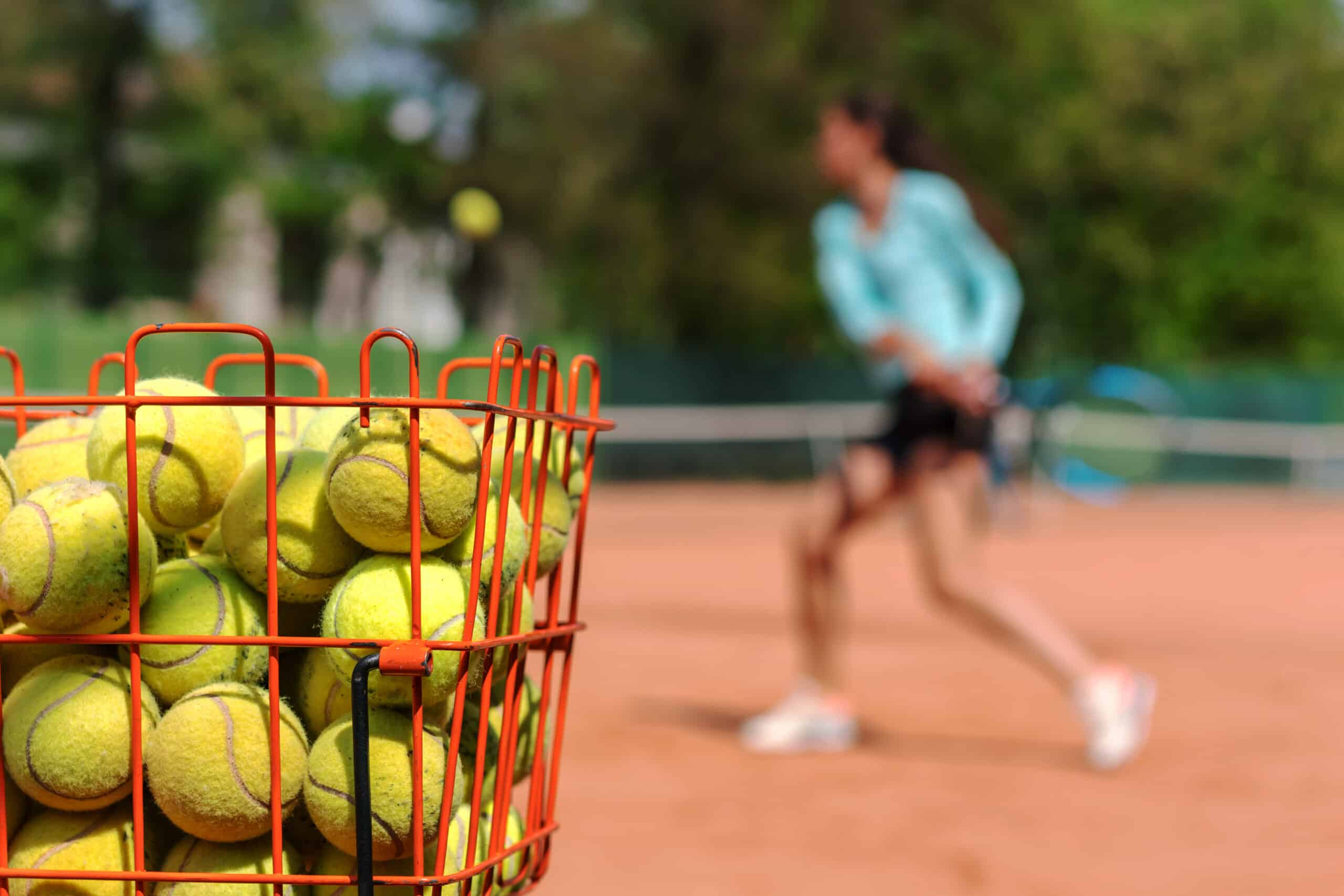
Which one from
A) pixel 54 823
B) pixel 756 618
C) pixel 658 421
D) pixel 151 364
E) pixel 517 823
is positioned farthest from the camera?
pixel 658 421

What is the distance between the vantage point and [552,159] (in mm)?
29953

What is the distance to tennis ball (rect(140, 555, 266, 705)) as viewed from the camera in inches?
66.2

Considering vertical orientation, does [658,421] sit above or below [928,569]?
below

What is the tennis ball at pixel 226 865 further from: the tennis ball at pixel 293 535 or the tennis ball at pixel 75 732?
the tennis ball at pixel 293 535

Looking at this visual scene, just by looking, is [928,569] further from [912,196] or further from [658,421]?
[658,421]

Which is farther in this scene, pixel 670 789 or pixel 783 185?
pixel 783 185

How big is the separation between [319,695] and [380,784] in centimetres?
15

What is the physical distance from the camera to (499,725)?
188 centimetres

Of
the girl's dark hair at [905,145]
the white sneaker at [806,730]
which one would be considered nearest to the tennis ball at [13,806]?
the white sneaker at [806,730]

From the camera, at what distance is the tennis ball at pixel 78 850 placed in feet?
5.39

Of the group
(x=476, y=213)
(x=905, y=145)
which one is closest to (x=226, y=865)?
(x=905, y=145)

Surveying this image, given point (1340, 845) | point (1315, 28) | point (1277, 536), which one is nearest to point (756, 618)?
point (1340, 845)

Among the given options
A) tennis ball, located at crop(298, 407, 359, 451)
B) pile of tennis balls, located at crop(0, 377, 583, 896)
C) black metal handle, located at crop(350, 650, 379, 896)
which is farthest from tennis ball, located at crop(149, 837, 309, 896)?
tennis ball, located at crop(298, 407, 359, 451)

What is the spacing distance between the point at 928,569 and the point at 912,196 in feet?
4.39
